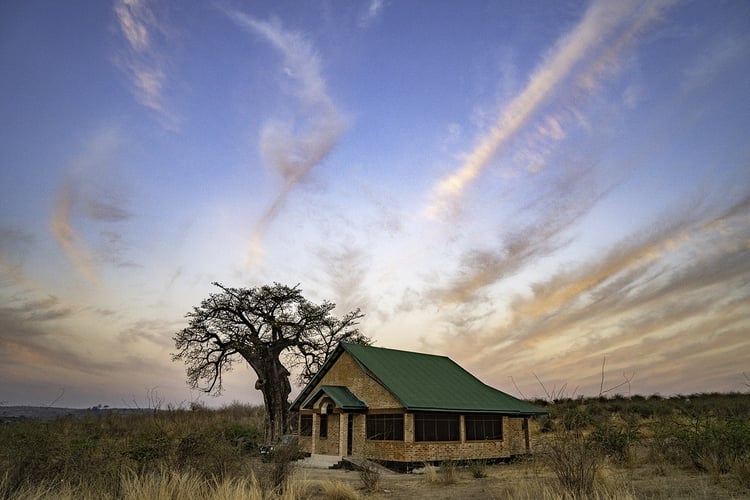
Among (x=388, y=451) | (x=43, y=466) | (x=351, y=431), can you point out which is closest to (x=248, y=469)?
(x=43, y=466)

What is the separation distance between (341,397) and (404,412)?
13.8 feet

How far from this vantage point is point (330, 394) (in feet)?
95.2

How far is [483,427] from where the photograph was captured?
29328mm

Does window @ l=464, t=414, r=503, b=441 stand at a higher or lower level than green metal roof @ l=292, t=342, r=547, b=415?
lower

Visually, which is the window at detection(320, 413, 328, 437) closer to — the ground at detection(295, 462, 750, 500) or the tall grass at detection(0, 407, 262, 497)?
the ground at detection(295, 462, 750, 500)

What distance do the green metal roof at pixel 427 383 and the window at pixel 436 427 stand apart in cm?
63

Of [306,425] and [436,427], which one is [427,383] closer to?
[436,427]

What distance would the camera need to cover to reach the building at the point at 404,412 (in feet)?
87.0

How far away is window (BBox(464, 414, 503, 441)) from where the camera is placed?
2853 cm

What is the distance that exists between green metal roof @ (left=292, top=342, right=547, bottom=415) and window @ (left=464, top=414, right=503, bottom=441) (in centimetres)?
58

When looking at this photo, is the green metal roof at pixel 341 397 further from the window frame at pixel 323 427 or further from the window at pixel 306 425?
the window at pixel 306 425

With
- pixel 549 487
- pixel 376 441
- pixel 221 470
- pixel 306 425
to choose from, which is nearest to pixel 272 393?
pixel 306 425

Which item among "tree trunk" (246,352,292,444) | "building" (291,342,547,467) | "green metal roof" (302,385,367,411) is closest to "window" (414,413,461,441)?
"building" (291,342,547,467)

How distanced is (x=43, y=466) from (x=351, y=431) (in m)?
20.7
